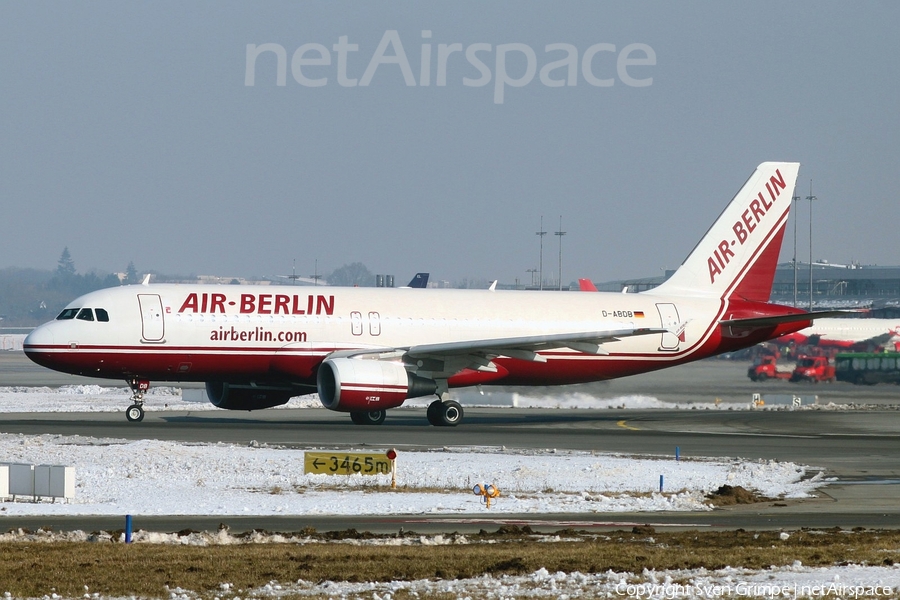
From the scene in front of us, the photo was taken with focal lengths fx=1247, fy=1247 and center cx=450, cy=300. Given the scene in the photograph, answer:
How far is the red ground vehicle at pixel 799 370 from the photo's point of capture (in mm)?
54781

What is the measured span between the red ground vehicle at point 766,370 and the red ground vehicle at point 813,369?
21.7 inches

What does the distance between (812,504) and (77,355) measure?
84.6ft

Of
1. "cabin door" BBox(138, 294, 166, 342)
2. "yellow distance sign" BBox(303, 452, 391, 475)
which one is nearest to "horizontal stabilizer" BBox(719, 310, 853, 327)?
"cabin door" BBox(138, 294, 166, 342)

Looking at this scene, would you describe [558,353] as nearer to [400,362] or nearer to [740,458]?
[400,362]

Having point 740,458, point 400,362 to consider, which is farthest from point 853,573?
point 400,362

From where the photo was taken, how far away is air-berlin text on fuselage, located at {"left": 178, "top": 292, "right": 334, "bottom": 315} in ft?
136

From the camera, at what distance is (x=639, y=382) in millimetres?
53625

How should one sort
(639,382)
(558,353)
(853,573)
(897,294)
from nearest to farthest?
1. (853,573)
2. (558,353)
3. (639,382)
4. (897,294)

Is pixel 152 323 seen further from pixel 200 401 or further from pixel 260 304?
pixel 200 401

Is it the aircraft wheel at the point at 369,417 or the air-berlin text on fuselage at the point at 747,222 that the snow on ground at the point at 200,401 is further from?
the aircraft wheel at the point at 369,417

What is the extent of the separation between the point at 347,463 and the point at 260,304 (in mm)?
16518

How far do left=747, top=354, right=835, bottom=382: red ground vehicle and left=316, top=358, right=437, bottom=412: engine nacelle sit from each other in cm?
2058

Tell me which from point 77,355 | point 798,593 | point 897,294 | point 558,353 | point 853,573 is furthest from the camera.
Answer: point 897,294

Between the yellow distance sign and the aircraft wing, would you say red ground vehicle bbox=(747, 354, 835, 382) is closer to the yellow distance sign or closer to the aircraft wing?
the aircraft wing
